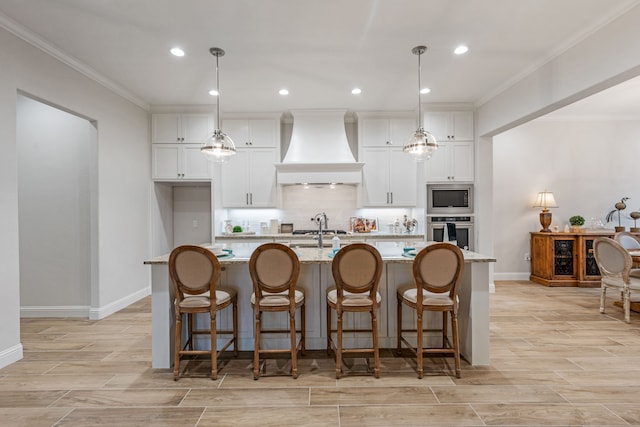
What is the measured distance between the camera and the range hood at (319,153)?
495cm

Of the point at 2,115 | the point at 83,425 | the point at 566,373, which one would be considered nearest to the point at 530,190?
the point at 566,373

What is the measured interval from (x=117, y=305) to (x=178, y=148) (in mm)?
2347

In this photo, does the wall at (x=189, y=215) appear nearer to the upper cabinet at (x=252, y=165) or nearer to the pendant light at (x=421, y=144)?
the upper cabinet at (x=252, y=165)

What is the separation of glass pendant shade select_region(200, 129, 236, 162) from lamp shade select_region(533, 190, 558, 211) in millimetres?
5145

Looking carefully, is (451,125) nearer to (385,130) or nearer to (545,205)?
(385,130)

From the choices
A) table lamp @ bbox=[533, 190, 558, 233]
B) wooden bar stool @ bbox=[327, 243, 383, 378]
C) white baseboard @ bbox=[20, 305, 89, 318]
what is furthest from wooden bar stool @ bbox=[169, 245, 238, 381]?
table lamp @ bbox=[533, 190, 558, 233]

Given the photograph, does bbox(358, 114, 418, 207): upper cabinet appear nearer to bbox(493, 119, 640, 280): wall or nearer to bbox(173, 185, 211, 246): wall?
bbox(493, 119, 640, 280): wall

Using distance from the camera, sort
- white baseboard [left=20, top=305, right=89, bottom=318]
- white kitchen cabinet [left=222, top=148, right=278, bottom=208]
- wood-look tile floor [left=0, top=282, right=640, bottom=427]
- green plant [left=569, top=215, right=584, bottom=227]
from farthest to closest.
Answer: green plant [left=569, top=215, right=584, bottom=227]
white kitchen cabinet [left=222, top=148, right=278, bottom=208]
white baseboard [left=20, top=305, right=89, bottom=318]
wood-look tile floor [left=0, top=282, right=640, bottom=427]

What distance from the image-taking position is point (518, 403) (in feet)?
7.02

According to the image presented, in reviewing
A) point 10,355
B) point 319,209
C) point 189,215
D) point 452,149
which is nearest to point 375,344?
point 10,355

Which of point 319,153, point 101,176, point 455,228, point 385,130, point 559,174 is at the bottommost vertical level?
point 455,228

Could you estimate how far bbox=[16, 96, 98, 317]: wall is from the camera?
12.8 ft

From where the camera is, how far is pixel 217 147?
3.23 m

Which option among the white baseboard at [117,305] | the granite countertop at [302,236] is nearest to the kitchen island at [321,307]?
the white baseboard at [117,305]
